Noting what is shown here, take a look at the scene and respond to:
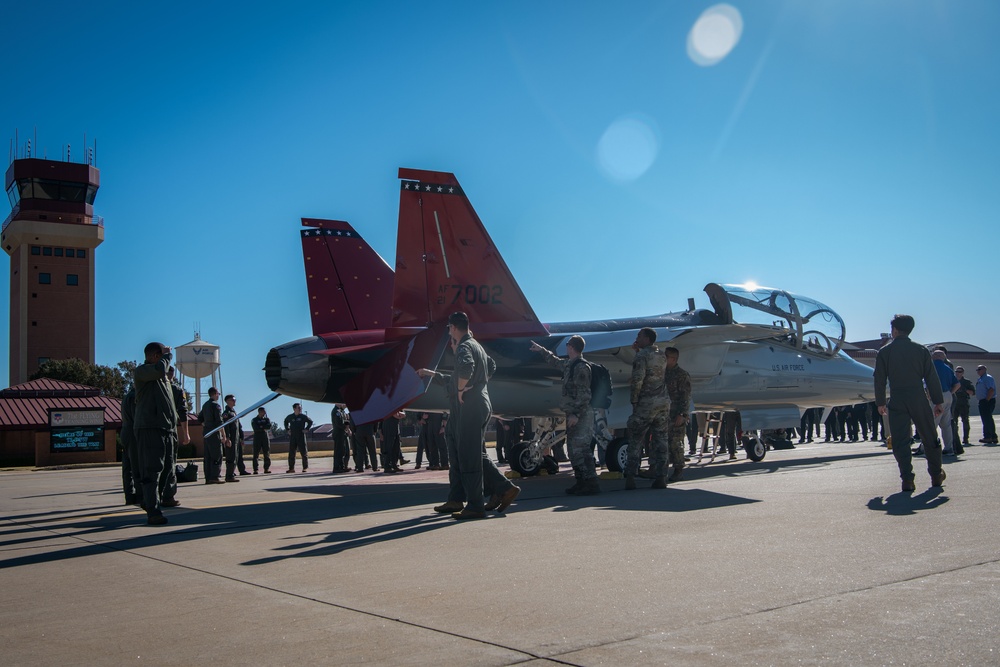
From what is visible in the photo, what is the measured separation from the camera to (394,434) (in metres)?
18.7

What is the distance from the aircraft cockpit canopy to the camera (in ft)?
46.7

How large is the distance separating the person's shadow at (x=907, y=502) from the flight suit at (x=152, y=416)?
6.44 metres

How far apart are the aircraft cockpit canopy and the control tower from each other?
80127 millimetres

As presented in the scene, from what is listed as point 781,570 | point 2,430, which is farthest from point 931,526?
point 2,430

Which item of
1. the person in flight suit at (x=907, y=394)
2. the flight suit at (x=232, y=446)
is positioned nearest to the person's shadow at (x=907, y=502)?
the person in flight suit at (x=907, y=394)

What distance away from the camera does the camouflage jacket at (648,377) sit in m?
9.71

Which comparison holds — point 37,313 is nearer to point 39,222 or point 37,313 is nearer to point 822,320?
point 39,222

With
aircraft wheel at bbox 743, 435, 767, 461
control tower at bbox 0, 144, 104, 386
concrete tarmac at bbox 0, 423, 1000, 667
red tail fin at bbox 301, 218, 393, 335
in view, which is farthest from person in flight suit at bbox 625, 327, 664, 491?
control tower at bbox 0, 144, 104, 386

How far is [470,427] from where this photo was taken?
732cm

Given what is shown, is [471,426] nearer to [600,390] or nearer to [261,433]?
[600,390]

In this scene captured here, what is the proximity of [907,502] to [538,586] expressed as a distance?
421 centimetres

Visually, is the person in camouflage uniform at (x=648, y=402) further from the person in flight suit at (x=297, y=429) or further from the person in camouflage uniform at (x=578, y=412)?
the person in flight suit at (x=297, y=429)

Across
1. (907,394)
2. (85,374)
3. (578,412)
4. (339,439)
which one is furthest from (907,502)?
(85,374)

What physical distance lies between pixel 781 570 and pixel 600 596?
1056mm
